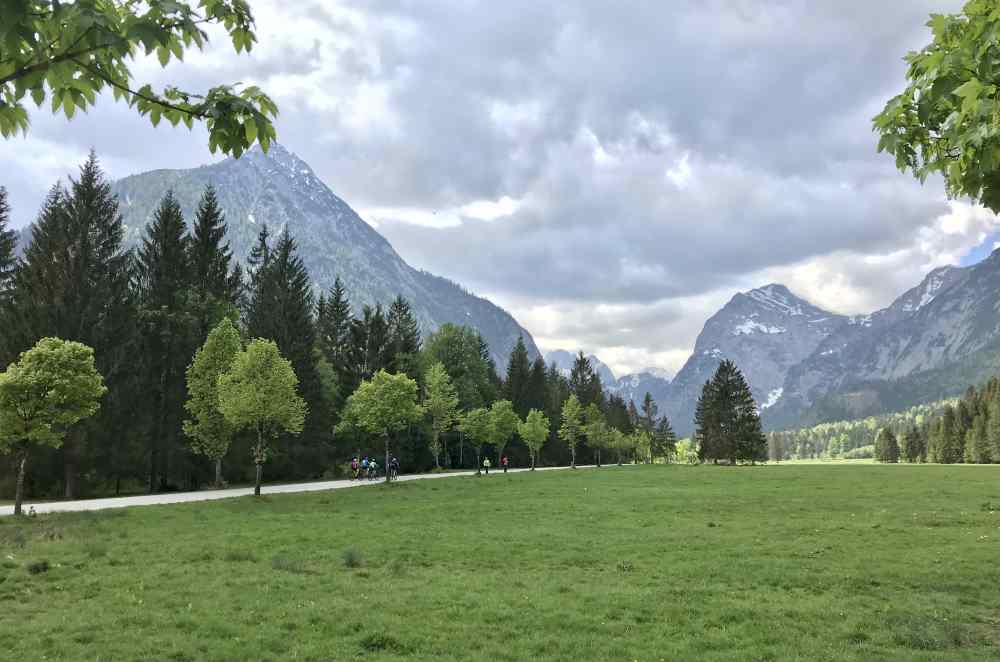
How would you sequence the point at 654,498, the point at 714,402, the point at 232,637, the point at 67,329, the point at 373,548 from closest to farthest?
the point at 232,637 < the point at 373,548 < the point at 654,498 < the point at 67,329 < the point at 714,402

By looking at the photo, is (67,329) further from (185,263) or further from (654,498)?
(654,498)

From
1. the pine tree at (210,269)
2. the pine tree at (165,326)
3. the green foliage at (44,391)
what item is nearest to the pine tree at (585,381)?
the pine tree at (210,269)

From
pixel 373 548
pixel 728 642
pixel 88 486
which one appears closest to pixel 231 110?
pixel 728 642

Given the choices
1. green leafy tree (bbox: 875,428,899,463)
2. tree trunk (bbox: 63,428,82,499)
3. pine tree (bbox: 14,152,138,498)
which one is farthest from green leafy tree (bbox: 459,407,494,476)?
green leafy tree (bbox: 875,428,899,463)

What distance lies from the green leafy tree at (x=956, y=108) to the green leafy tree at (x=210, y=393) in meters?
43.7

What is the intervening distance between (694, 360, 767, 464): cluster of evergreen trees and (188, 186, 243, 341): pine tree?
98.6 meters

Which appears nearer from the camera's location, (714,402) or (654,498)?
(654,498)

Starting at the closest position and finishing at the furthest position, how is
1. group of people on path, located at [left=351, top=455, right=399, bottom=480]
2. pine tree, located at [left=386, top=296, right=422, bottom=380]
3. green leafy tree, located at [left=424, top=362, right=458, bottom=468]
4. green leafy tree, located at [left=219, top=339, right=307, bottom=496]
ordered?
green leafy tree, located at [left=219, top=339, right=307, bottom=496], group of people on path, located at [left=351, top=455, right=399, bottom=480], green leafy tree, located at [left=424, top=362, right=458, bottom=468], pine tree, located at [left=386, top=296, right=422, bottom=380]

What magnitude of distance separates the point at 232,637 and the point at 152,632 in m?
1.52

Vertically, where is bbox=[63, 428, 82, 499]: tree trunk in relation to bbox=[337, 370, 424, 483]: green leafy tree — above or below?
below

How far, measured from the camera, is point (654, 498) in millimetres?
36500

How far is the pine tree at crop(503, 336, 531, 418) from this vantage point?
110 meters

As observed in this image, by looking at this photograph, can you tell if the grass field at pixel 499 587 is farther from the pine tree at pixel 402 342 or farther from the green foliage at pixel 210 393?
the pine tree at pixel 402 342

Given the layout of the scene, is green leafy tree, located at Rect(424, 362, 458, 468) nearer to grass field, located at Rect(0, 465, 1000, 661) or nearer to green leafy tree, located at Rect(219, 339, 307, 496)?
green leafy tree, located at Rect(219, 339, 307, 496)
